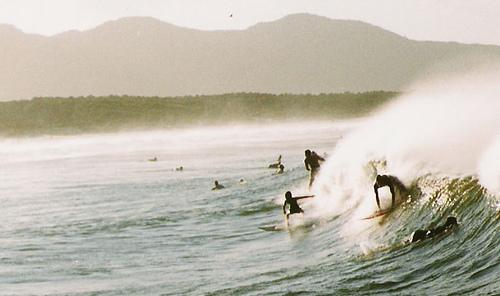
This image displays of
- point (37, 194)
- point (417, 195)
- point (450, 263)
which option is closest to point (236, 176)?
point (37, 194)

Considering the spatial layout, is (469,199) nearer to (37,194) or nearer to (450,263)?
(450,263)

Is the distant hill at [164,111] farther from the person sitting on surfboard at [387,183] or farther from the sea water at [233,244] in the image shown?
the person sitting on surfboard at [387,183]

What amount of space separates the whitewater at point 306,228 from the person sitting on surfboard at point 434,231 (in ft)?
0.63

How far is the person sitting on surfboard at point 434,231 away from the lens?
60.0 ft

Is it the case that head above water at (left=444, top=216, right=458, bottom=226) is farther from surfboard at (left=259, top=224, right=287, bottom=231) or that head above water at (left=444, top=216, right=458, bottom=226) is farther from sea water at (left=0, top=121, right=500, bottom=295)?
surfboard at (left=259, top=224, right=287, bottom=231)

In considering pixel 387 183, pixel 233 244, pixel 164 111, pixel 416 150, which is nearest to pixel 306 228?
pixel 233 244

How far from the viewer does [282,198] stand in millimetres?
33250

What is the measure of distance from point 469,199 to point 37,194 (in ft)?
98.5

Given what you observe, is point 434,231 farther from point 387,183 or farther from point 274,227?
point 274,227

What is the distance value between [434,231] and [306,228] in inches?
275

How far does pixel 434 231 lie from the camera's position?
18.3 meters

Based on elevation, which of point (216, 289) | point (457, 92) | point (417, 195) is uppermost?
point (457, 92)

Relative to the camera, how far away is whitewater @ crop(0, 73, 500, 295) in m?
17.4

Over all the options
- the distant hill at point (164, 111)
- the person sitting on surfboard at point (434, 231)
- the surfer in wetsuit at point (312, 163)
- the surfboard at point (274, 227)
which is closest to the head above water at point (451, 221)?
the person sitting on surfboard at point (434, 231)
